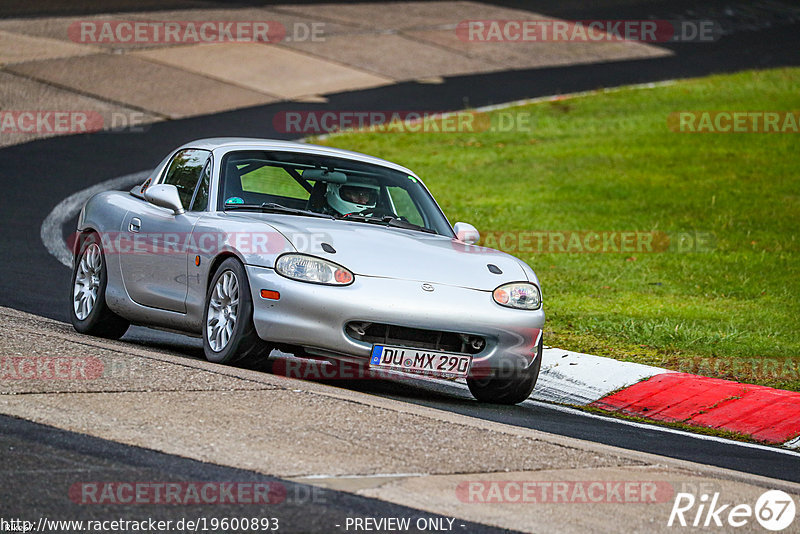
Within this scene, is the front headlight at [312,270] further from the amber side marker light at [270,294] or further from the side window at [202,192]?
the side window at [202,192]

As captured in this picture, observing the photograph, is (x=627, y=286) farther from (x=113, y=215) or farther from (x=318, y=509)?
(x=318, y=509)

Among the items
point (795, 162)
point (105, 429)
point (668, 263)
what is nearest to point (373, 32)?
point (795, 162)

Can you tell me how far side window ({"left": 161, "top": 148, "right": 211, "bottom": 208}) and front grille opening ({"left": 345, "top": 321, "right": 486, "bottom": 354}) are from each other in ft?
6.42

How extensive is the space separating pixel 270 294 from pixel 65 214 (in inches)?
334

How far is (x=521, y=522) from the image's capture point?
4.82 metres

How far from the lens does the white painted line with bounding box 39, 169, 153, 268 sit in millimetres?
13367

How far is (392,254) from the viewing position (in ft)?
24.6

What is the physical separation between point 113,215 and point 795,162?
531 inches
